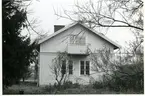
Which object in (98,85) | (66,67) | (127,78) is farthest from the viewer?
(66,67)

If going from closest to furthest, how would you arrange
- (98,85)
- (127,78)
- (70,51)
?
(127,78)
(98,85)
(70,51)

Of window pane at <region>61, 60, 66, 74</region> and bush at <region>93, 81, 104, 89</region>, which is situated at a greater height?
window pane at <region>61, 60, 66, 74</region>

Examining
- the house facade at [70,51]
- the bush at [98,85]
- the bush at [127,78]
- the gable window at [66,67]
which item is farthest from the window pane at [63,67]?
the bush at [127,78]

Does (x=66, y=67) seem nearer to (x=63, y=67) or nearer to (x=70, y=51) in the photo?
(x=63, y=67)

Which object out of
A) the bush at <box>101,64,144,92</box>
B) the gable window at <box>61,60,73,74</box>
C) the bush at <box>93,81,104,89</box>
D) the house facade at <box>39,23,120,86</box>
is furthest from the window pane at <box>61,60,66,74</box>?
the bush at <box>101,64,144,92</box>

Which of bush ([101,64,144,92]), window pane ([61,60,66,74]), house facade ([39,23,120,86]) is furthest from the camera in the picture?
window pane ([61,60,66,74])

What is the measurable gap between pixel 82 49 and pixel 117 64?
69.8 inches

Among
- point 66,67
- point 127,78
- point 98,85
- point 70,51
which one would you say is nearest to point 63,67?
point 66,67

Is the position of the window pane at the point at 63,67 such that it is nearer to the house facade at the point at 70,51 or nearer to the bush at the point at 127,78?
Result: the house facade at the point at 70,51

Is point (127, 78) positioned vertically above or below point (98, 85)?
above

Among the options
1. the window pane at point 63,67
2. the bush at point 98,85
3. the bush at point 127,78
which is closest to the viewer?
the bush at point 127,78

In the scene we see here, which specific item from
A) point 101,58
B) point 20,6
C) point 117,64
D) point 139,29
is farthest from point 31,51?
point 139,29

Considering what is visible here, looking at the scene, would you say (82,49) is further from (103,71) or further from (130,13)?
(130,13)

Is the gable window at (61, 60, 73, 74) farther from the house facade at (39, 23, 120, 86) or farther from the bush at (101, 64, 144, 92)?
the bush at (101, 64, 144, 92)
